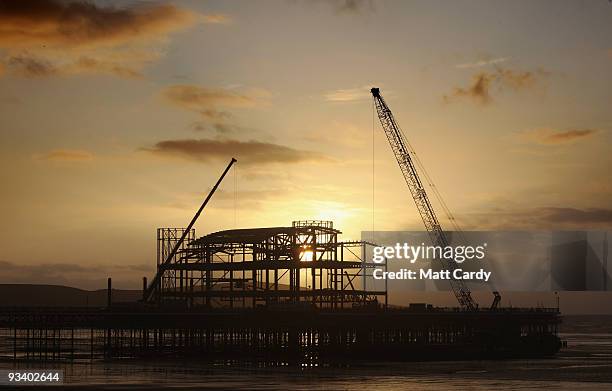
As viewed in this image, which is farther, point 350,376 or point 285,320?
point 285,320

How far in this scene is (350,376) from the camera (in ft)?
312

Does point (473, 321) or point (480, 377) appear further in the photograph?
point (473, 321)

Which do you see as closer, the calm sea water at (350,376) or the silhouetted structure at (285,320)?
the calm sea water at (350,376)

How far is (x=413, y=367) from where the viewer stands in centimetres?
10762

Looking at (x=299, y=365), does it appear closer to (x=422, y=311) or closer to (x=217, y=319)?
(x=217, y=319)

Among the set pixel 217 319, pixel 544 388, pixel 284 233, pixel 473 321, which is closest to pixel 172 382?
pixel 544 388

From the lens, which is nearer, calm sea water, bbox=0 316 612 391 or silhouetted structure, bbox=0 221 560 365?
calm sea water, bbox=0 316 612 391

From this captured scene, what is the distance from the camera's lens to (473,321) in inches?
5679

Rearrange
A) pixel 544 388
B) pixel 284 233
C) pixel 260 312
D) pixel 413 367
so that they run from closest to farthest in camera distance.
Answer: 1. pixel 544 388
2. pixel 413 367
3. pixel 260 312
4. pixel 284 233

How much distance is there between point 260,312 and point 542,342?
40636 millimetres

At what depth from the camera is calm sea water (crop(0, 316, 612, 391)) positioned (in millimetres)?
85750

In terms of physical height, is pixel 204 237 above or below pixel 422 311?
above

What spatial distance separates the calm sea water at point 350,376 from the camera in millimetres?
85750

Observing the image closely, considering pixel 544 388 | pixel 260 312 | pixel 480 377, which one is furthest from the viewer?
pixel 260 312
